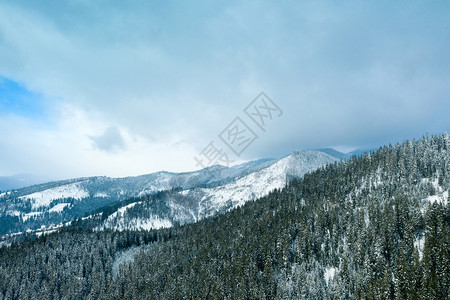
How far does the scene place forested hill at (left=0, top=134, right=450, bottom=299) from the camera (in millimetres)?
99562

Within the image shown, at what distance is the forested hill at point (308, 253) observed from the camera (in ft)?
327

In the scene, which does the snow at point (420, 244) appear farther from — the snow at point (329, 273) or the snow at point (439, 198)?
the snow at point (329, 273)

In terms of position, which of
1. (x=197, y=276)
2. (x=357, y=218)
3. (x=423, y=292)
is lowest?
(x=197, y=276)

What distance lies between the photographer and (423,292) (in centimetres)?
7812

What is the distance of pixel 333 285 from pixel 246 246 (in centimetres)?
5139

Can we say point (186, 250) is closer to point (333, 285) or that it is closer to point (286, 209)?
point (286, 209)

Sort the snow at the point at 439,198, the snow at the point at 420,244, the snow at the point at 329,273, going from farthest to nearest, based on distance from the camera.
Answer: the snow at the point at 439,198, the snow at the point at 329,273, the snow at the point at 420,244

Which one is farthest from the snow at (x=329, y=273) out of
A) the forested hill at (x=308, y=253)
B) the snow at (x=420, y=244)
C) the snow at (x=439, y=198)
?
the snow at (x=439, y=198)

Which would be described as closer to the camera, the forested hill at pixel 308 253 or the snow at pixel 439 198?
the forested hill at pixel 308 253

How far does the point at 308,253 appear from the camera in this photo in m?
126

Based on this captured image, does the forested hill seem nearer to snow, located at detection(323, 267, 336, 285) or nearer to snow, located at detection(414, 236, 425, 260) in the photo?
snow, located at detection(414, 236, 425, 260)

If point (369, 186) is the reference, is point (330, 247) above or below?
below

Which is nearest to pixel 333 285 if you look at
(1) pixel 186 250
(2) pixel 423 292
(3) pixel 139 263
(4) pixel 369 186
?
(2) pixel 423 292

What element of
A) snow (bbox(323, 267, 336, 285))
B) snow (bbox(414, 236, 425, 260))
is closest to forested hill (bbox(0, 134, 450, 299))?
snow (bbox(414, 236, 425, 260))
